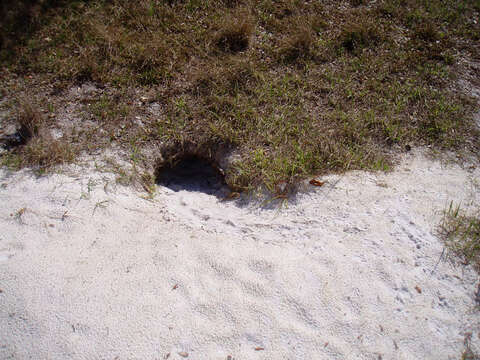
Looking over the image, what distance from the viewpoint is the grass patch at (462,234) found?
2.34m

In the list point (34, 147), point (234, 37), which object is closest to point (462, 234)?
point (234, 37)

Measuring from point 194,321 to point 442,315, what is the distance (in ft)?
4.58

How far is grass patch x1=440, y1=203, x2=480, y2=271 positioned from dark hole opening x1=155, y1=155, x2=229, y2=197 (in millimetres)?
1634

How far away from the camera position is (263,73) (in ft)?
12.5

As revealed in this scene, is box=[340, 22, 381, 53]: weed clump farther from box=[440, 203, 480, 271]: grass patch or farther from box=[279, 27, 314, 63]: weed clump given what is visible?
box=[440, 203, 480, 271]: grass patch

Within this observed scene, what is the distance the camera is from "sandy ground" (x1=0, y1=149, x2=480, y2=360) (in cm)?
198

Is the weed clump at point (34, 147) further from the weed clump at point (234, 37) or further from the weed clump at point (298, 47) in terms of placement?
the weed clump at point (298, 47)

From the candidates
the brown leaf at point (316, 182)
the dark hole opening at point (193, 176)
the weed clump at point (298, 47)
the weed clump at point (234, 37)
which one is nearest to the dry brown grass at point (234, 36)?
the weed clump at point (234, 37)

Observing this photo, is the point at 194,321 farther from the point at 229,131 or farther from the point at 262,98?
the point at 262,98

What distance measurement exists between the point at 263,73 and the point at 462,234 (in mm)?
2354

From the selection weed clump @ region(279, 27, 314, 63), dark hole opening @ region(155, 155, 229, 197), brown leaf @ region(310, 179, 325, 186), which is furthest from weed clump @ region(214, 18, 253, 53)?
brown leaf @ region(310, 179, 325, 186)

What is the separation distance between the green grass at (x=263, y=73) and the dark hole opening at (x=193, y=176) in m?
0.15

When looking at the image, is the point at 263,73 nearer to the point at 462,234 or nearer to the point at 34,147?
the point at 34,147

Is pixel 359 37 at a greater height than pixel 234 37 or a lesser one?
greater
